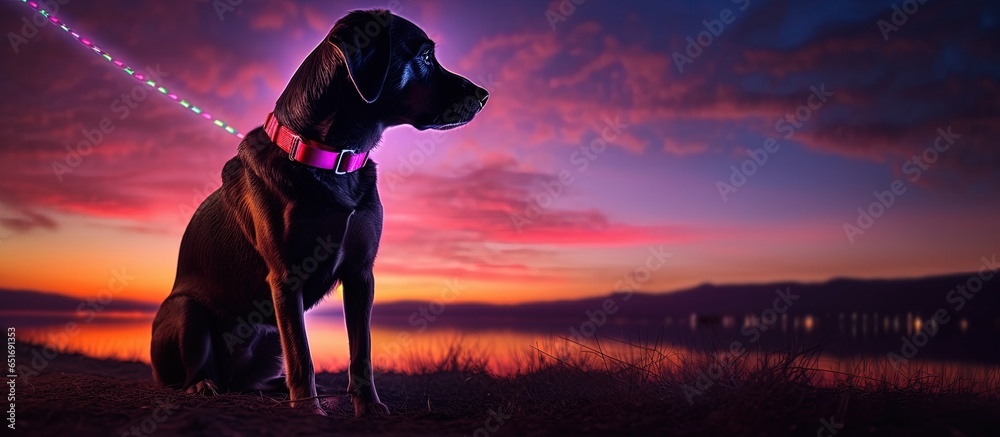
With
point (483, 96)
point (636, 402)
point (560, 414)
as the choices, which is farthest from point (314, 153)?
point (636, 402)

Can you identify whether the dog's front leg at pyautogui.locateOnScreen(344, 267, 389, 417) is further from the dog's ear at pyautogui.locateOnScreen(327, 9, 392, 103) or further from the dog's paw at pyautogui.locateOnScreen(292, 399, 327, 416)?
the dog's ear at pyautogui.locateOnScreen(327, 9, 392, 103)

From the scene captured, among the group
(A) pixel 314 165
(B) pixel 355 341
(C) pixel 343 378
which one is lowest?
(C) pixel 343 378

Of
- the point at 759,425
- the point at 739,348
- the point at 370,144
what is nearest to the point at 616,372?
the point at 739,348

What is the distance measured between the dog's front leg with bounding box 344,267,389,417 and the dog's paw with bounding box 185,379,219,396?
104 cm

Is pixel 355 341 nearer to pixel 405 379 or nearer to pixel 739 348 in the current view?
pixel 739 348

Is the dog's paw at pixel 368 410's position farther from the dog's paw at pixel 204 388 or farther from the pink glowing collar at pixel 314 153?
the pink glowing collar at pixel 314 153

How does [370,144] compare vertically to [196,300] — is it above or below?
above

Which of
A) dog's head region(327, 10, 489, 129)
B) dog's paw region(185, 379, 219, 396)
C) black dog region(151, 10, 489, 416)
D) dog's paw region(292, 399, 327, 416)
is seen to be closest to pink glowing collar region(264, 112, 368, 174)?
black dog region(151, 10, 489, 416)

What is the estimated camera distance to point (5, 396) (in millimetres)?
4441

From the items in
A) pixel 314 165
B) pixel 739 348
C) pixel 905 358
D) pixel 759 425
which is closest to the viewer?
pixel 759 425

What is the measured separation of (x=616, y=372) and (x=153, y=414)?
2.85 metres

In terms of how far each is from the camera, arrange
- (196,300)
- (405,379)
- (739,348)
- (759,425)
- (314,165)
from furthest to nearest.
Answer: (405,379)
(196,300)
(739,348)
(314,165)
(759,425)

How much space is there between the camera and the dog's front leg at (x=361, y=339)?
429cm

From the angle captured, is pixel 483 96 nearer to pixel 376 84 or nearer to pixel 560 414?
pixel 376 84
